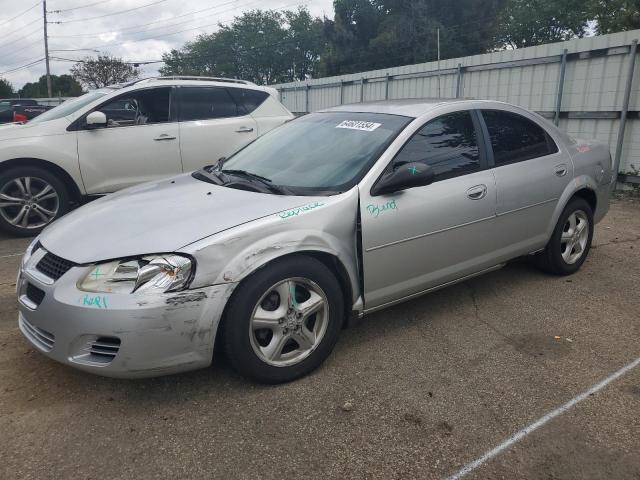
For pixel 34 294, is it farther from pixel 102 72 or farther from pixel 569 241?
pixel 102 72

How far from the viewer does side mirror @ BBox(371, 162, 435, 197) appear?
125 inches

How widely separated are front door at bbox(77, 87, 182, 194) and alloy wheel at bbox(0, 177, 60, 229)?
422 millimetres

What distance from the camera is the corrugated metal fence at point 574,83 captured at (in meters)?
8.21

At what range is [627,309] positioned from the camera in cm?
402

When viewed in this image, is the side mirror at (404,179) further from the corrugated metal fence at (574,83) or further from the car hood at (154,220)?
the corrugated metal fence at (574,83)

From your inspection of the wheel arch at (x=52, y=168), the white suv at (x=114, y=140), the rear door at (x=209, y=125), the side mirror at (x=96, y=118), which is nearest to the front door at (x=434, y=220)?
the white suv at (x=114, y=140)

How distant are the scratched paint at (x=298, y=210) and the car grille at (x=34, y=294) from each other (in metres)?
1.29

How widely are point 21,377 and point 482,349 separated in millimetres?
2736

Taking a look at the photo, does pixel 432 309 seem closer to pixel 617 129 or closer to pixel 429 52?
pixel 617 129

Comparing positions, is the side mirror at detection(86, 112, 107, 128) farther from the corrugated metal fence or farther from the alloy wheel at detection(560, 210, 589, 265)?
the corrugated metal fence

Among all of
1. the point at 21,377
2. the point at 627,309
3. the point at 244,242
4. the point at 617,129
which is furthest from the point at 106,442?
the point at 617,129

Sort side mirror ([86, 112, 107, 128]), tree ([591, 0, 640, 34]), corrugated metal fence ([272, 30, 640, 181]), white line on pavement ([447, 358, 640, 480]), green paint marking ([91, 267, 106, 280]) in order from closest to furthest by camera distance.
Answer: white line on pavement ([447, 358, 640, 480]) → green paint marking ([91, 267, 106, 280]) → side mirror ([86, 112, 107, 128]) → corrugated metal fence ([272, 30, 640, 181]) → tree ([591, 0, 640, 34])

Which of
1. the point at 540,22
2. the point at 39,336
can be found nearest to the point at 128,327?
the point at 39,336

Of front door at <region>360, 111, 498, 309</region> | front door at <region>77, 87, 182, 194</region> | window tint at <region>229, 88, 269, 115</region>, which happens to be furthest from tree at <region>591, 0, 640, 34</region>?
front door at <region>360, 111, 498, 309</region>
